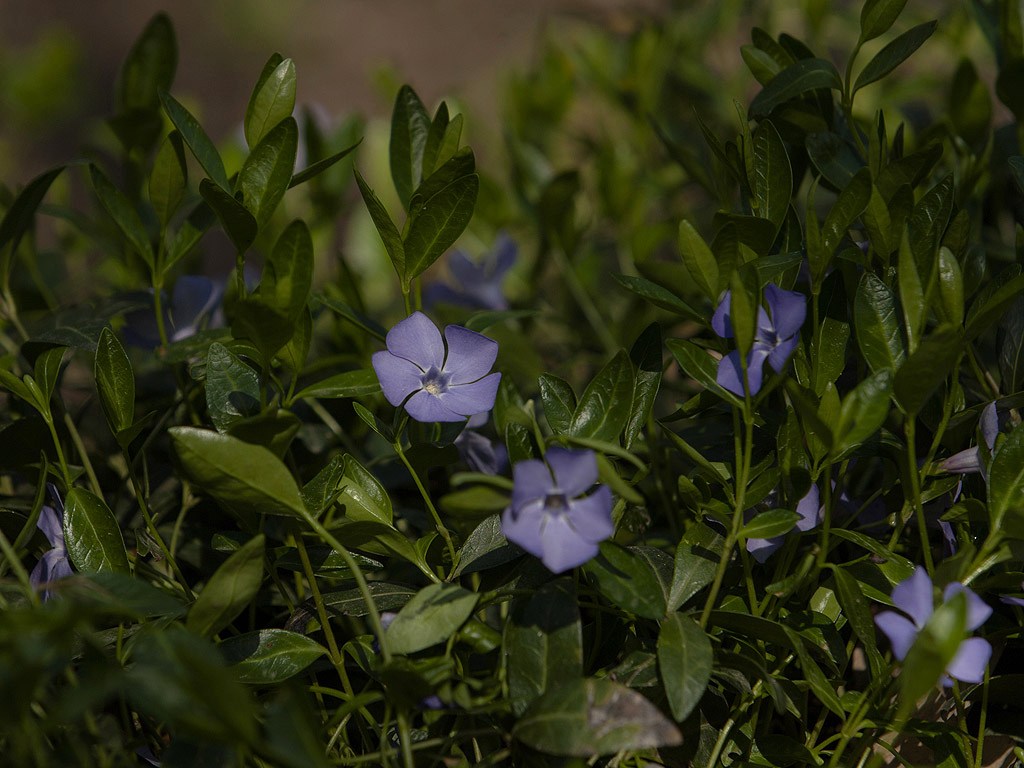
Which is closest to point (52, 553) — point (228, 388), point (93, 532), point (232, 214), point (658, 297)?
point (93, 532)

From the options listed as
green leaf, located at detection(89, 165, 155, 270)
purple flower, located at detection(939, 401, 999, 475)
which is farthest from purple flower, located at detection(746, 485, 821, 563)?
green leaf, located at detection(89, 165, 155, 270)

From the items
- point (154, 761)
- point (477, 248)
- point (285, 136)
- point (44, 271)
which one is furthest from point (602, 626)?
point (477, 248)

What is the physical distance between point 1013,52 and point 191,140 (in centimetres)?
82

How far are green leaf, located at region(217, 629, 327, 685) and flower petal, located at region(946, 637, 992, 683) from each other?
432mm

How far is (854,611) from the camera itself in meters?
0.69

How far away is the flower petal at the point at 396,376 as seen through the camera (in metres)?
0.74

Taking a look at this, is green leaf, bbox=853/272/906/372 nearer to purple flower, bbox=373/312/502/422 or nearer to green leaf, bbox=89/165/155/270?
purple flower, bbox=373/312/502/422

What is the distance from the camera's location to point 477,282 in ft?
4.66

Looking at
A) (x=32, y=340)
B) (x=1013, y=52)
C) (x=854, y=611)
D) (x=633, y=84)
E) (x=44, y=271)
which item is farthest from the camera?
(x=633, y=84)

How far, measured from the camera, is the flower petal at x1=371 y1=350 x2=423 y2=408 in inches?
29.3

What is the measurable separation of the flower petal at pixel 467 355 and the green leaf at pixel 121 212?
0.30 meters

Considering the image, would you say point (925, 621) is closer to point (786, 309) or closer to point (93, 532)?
point (786, 309)

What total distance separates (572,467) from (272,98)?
1.42 feet

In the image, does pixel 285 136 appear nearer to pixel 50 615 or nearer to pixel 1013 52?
pixel 50 615
